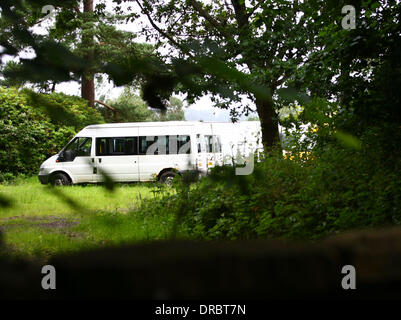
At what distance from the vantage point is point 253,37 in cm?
728

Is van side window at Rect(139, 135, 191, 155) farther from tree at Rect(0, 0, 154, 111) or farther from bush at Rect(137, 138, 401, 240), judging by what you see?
tree at Rect(0, 0, 154, 111)

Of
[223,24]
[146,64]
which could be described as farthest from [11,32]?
[223,24]

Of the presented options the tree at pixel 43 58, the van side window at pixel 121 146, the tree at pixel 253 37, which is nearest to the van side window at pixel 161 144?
the van side window at pixel 121 146

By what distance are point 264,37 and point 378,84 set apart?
10.5 ft

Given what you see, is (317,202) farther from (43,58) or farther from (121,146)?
(121,146)

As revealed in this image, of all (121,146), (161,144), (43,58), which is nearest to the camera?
(43,58)

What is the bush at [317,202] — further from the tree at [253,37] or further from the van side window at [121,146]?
the van side window at [121,146]

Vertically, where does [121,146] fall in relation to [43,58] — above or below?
above

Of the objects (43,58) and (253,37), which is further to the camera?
(253,37)

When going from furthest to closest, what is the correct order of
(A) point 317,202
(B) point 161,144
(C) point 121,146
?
(B) point 161,144
(C) point 121,146
(A) point 317,202

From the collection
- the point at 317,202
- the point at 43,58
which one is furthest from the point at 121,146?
the point at 43,58

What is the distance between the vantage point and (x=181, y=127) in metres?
13.5

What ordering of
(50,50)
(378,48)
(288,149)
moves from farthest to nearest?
(288,149) < (378,48) < (50,50)

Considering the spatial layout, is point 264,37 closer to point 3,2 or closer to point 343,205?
point 343,205
